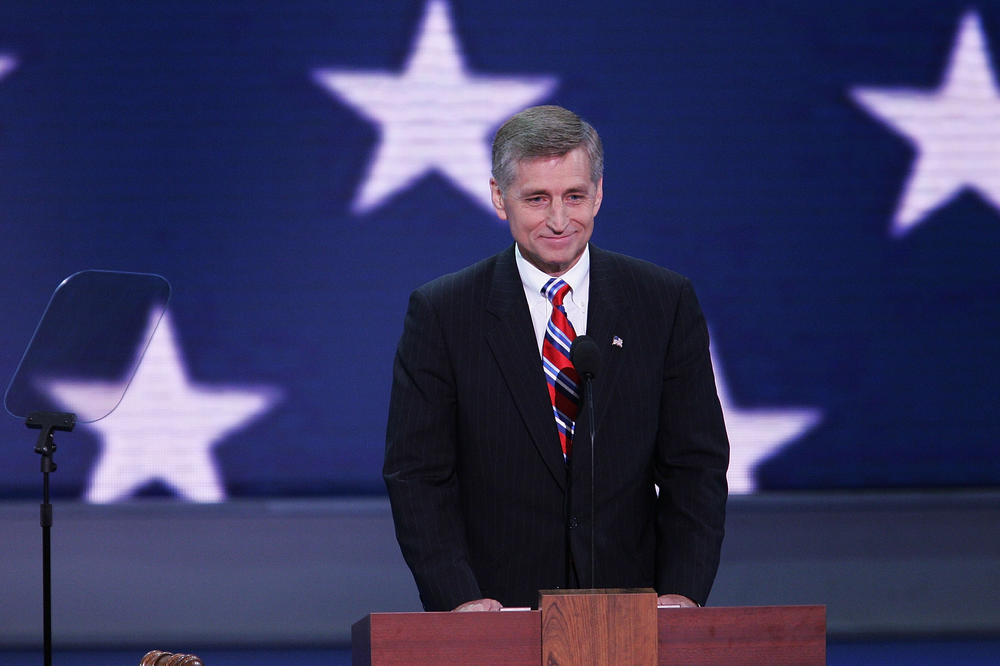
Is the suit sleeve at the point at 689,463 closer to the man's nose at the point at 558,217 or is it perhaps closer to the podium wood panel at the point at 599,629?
the man's nose at the point at 558,217

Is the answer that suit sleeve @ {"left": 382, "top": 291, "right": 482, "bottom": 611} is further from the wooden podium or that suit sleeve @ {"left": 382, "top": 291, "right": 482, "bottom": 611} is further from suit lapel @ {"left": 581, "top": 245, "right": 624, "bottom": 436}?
the wooden podium

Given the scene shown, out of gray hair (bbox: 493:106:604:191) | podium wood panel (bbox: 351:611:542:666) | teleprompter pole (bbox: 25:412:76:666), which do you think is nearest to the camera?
podium wood panel (bbox: 351:611:542:666)

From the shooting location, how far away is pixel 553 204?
2.19m

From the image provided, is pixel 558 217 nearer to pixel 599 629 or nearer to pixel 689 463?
pixel 689 463

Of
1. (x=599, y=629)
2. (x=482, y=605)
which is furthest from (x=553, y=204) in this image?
(x=599, y=629)

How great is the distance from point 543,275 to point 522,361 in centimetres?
→ 18

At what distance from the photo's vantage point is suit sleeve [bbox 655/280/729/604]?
2240 mm

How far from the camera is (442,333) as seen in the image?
2354 millimetres

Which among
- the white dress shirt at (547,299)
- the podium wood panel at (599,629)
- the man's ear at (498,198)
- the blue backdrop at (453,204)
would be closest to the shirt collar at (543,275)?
the white dress shirt at (547,299)

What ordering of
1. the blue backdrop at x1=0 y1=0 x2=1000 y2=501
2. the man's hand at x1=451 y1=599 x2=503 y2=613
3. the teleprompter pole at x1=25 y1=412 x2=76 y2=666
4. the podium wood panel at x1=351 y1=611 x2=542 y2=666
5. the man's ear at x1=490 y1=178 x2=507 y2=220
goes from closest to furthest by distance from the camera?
the podium wood panel at x1=351 y1=611 x2=542 y2=666, the man's hand at x1=451 y1=599 x2=503 y2=613, the man's ear at x1=490 y1=178 x2=507 y2=220, the teleprompter pole at x1=25 y1=412 x2=76 y2=666, the blue backdrop at x1=0 y1=0 x2=1000 y2=501

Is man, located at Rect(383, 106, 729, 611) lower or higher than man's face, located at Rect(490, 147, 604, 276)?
lower

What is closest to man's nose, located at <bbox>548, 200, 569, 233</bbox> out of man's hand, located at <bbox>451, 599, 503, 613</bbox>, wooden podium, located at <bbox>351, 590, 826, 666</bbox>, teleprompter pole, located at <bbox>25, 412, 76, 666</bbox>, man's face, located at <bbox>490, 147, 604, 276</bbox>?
man's face, located at <bbox>490, 147, 604, 276</bbox>

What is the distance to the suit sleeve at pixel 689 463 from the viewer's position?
2240 mm

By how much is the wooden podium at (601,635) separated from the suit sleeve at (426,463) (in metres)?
0.59
